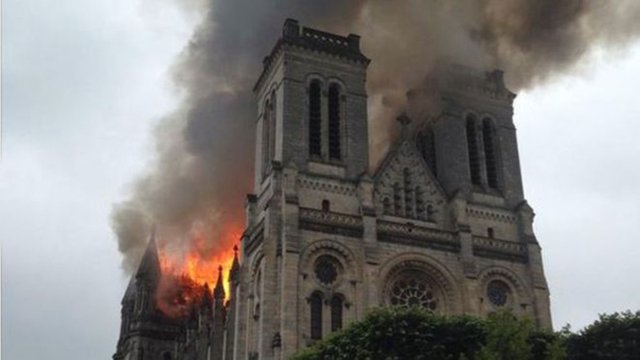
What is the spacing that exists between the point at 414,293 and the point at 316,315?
636cm

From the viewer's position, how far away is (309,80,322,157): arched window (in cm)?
5038

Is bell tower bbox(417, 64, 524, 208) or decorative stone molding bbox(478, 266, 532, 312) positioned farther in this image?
bell tower bbox(417, 64, 524, 208)

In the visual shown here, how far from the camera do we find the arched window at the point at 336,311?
44.7 metres

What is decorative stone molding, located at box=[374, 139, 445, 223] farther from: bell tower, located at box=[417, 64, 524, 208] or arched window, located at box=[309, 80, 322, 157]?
arched window, located at box=[309, 80, 322, 157]

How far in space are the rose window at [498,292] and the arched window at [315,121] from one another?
12.4 metres

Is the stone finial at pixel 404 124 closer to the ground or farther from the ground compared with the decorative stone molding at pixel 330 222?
farther from the ground

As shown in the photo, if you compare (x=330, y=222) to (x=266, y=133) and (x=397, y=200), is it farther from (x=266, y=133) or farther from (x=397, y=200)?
(x=266, y=133)

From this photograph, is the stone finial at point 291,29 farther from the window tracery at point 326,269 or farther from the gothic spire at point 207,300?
the gothic spire at point 207,300

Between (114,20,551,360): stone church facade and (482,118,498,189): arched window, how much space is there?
97mm

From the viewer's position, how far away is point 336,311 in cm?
4522

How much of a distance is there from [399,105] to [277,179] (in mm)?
16860

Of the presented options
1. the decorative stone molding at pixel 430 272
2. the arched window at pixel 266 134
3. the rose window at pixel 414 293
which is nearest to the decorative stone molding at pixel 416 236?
the decorative stone molding at pixel 430 272

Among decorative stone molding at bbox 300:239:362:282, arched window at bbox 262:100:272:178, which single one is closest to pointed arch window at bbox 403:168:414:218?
decorative stone molding at bbox 300:239:362:282

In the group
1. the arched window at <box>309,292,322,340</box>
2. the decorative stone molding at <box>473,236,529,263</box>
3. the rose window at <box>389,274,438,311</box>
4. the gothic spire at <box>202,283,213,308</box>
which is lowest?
the arched window at <box>309,292,322,340</box>
